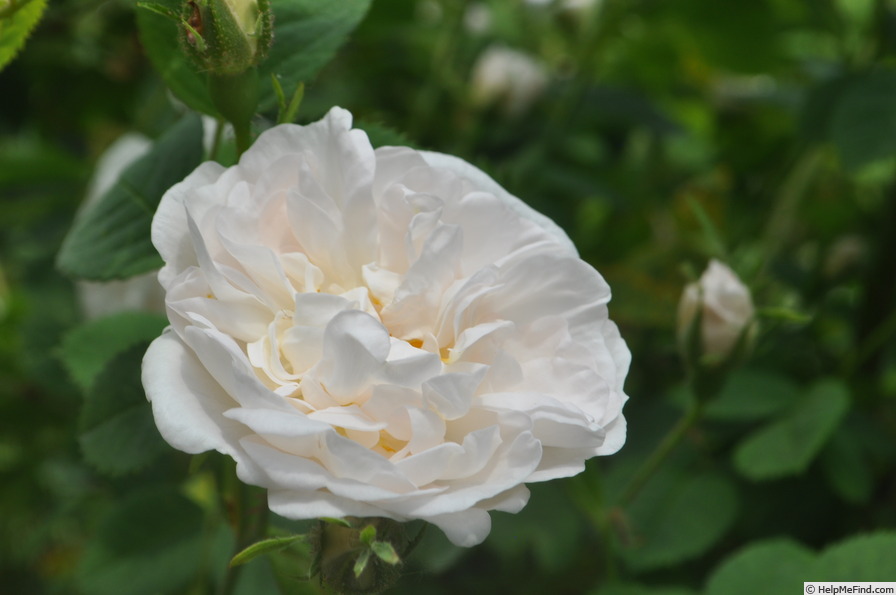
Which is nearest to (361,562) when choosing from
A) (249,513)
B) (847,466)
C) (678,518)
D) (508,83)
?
(249,513)

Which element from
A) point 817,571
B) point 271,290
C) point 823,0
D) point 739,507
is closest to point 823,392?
point 739,507

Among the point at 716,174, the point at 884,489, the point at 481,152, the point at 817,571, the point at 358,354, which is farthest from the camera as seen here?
the point at 716,174

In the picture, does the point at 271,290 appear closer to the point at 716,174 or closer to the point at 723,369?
the point at 723,369

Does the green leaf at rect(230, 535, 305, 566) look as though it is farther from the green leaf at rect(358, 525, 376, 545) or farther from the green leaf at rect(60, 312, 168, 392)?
the green leaf at rect(60, 312, 168, 392)

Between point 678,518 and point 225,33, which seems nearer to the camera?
point 225,33

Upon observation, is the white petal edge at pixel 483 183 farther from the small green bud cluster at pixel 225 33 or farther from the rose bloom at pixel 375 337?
the small green bud cluster at pixel 225 33

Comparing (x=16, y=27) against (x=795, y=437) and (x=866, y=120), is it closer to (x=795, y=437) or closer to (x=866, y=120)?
(x=795, y=437)
